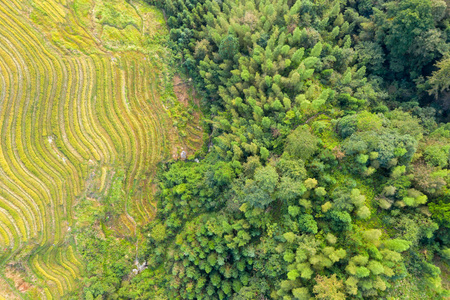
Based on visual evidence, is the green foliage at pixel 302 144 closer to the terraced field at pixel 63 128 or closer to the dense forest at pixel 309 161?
the dense forest at pixel 309 161

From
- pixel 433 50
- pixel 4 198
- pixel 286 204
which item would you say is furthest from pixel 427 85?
pixel 4 198

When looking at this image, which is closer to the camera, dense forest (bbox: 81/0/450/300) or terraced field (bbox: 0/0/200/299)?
dense forest (bbox: 81/0/450/300)

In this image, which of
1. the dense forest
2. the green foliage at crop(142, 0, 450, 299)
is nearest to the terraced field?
the dense forest

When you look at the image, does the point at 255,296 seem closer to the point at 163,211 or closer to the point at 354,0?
the point at 163,211

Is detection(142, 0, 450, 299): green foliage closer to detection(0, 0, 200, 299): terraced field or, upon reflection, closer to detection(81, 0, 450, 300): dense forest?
detection(81, 0, 450, 300): dense forest

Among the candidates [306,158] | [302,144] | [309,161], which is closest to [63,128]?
[302,144]

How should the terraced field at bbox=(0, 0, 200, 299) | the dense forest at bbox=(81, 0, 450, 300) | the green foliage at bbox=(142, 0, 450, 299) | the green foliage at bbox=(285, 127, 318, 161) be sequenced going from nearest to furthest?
the dense forest at bbox=(81, 0, 450, 300), the green foliage at bbox=(142, 0, 450, 299), the green foliage at bbox=(285, 127, 318, 161), the terraced field at bbox=(0, 0, 200, 299)

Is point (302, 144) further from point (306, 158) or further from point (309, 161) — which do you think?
point (309, 161)
